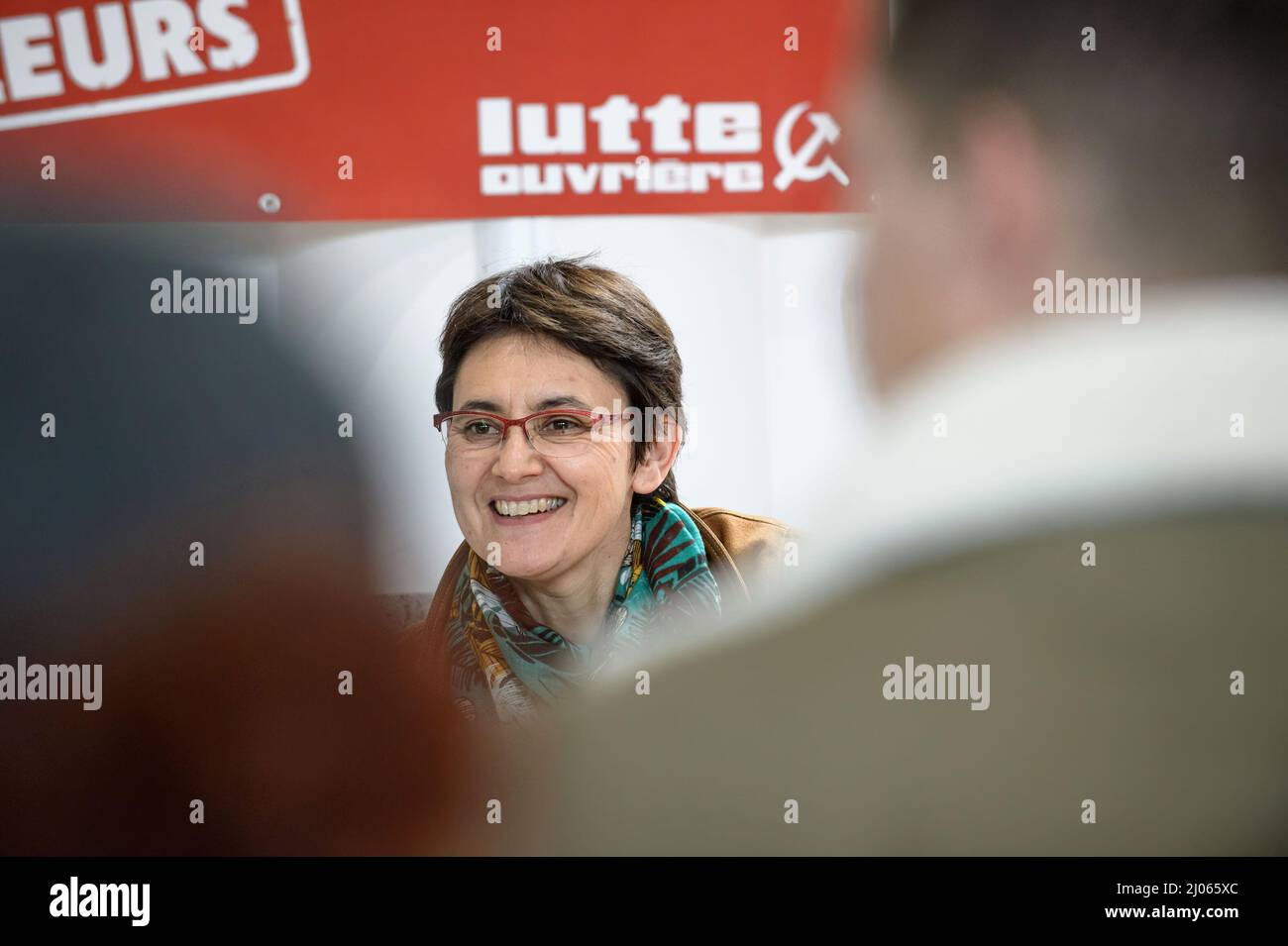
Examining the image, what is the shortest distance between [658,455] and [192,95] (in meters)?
1.26

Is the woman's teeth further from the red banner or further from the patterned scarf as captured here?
the red banner

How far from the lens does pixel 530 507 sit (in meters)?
2.26

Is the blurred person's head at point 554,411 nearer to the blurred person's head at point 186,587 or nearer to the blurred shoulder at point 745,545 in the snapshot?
the blurred shoulder at point 745,545

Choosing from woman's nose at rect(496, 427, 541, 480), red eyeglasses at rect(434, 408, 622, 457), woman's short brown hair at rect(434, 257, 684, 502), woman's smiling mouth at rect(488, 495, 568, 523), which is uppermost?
woman's short brown hair at rect(434, 257, 684, 502)

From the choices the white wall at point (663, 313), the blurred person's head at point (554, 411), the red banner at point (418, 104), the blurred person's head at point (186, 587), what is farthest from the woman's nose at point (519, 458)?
the red banner at point (418, 104)

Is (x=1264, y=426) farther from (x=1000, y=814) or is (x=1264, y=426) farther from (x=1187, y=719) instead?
(x=1000, y=814)

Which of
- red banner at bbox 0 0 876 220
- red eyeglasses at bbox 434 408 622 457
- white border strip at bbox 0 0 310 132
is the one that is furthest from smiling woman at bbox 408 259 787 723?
white border strip at bbox 0 0 310 132

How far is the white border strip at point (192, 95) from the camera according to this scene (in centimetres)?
230

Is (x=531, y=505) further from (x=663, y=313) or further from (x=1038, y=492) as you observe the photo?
(x=1038, y=492)

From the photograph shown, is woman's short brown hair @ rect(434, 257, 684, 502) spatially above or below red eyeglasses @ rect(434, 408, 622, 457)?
above

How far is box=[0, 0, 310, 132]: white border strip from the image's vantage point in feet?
7.55

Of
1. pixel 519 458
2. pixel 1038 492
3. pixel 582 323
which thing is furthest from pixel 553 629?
pixel 1038 492

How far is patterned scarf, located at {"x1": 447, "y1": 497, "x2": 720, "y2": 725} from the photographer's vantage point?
7.52ft
